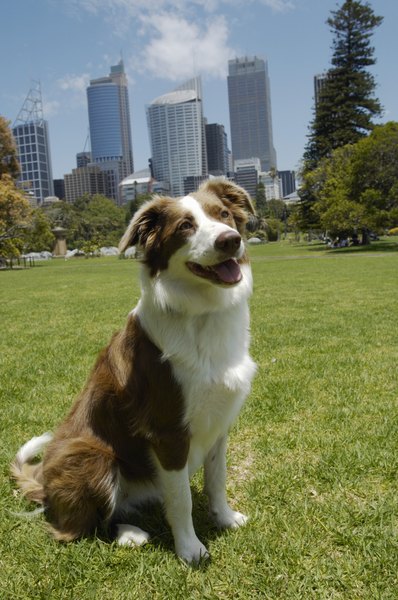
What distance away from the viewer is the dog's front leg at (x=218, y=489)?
2.64m

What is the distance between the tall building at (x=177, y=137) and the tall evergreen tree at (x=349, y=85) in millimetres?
109606

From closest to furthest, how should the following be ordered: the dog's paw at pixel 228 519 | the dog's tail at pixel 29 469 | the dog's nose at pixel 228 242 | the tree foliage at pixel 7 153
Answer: the dog's nose at pixel 228 242 → the dog's paw at pixel 228 519 → the dog's tail at pixel 29 469 → the tree foliage at pixel 7 153

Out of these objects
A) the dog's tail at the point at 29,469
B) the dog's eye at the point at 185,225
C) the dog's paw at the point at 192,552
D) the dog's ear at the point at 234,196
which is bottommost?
the dog's paw at the point at 192,552

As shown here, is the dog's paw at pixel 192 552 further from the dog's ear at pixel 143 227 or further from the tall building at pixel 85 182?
the tall building at pixel 85 182

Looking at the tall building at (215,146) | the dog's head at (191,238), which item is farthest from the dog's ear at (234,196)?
the tall building at (215,146)

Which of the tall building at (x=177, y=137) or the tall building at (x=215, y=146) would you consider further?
the tall building at (x=215, y=146)

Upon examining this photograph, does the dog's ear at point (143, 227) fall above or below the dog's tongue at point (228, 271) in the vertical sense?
above

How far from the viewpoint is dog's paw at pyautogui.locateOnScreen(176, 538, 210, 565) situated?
2338 mm

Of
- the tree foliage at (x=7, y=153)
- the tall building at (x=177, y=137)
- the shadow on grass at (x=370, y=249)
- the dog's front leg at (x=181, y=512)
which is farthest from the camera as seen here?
the tall building at (x=177, y=137)

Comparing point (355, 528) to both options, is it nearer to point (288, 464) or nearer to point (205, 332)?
point (288, 464)

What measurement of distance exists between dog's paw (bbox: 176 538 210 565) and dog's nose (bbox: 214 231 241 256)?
56.1 inches

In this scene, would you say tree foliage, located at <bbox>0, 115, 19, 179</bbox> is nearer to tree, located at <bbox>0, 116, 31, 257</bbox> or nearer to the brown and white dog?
tree, located at <bbox>0, 116, 31, 257</bbox>

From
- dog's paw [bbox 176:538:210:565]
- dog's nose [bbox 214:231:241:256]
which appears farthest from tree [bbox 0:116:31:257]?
dog's paw [bbox 176:538:210:565]

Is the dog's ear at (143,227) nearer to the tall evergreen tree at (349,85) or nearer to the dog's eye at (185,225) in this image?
the dog's eye at (185,225)
